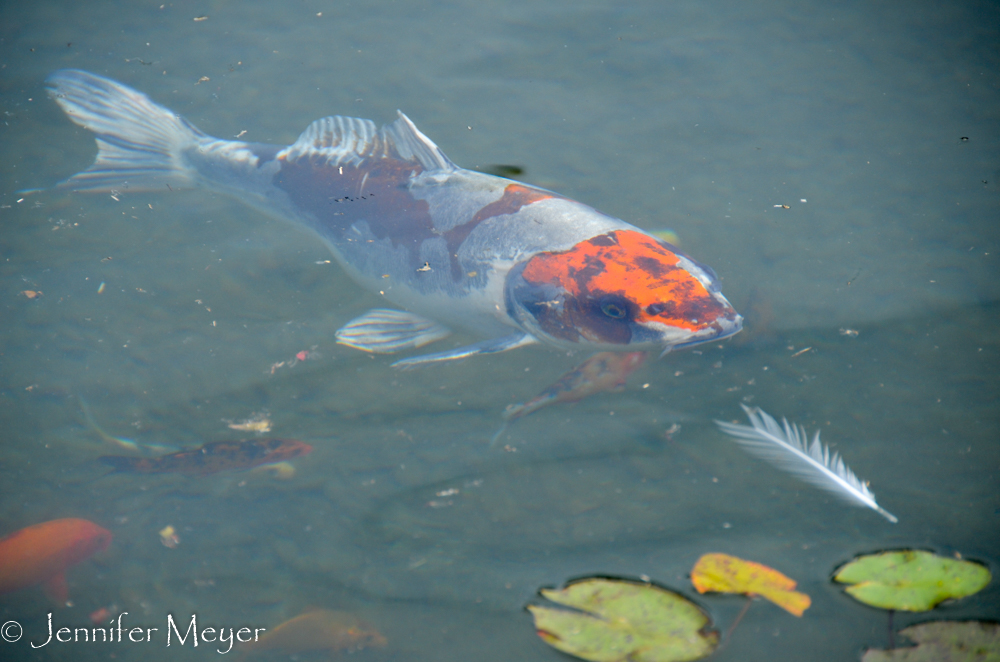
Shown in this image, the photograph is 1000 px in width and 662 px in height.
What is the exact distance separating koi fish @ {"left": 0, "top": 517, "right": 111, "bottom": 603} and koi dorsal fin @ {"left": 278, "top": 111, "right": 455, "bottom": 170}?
242 centimetres

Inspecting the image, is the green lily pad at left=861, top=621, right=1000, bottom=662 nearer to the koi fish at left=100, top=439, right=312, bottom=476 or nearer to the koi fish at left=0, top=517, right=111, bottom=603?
the koi fish at left=100, top=439, right=312, bottom=476

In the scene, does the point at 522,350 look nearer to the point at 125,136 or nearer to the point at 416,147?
the point at 416,147

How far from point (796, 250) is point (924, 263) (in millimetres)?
737

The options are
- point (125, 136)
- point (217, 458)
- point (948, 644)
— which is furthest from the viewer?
point (125, 136)

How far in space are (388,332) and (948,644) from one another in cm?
292

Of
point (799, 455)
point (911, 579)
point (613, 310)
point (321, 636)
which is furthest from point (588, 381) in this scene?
point (321, 636)

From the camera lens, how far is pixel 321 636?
249 centimetres

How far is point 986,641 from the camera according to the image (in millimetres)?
2150

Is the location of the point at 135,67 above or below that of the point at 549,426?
above

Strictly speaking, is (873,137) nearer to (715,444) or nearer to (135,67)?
(715,444)

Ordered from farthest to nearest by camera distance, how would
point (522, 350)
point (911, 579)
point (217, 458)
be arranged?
1. point (522, 350)
2. point (217, 458)
3. point (911, 579)

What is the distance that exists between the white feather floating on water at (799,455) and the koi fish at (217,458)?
2299 millimetres

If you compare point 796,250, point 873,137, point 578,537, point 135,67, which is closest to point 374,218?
point 578,537

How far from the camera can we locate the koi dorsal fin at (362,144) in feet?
11.6
